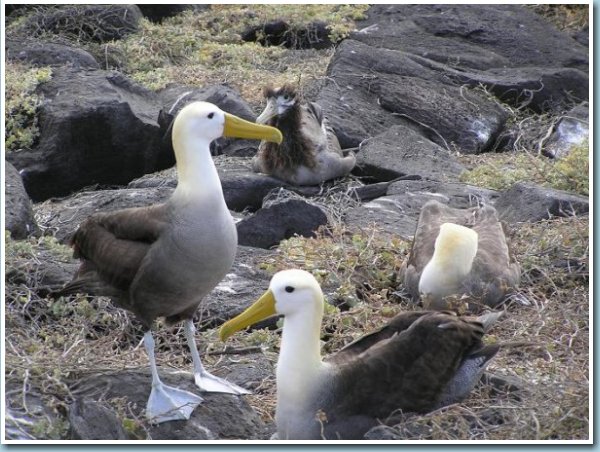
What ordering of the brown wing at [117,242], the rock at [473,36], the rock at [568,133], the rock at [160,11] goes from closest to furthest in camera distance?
the brown wing at [117,242] → the rock at [568,133] → the rock at [473,36] → the rock at [160,11]

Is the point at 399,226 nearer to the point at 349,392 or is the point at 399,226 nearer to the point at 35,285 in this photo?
the point at 35,285

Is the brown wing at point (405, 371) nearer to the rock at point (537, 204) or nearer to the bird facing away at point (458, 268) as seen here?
the bird facing away at point (458, 268)

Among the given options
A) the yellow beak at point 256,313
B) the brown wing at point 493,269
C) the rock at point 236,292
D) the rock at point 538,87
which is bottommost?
the rock at point 538,87

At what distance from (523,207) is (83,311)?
280 cm

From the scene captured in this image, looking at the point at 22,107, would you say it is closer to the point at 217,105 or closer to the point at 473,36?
the point at 217,105

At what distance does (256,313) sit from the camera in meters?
4.49

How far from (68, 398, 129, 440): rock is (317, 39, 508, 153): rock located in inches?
194

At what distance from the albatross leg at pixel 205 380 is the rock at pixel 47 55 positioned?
4.93 meters

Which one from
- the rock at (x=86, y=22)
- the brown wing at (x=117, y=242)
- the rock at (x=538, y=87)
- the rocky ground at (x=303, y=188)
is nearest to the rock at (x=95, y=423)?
the rocky ground at (x=303, y=188)

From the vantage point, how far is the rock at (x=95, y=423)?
4414mm

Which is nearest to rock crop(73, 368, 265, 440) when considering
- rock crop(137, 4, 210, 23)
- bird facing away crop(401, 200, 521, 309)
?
bird facing away crop(401, 200, 521, 309)

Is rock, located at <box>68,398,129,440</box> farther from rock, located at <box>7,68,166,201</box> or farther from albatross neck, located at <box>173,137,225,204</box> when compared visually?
rock, located at <box>7,68,166,201</box>

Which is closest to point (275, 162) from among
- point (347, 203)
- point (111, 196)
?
point (347, 203)

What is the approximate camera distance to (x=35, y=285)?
5.90 m
